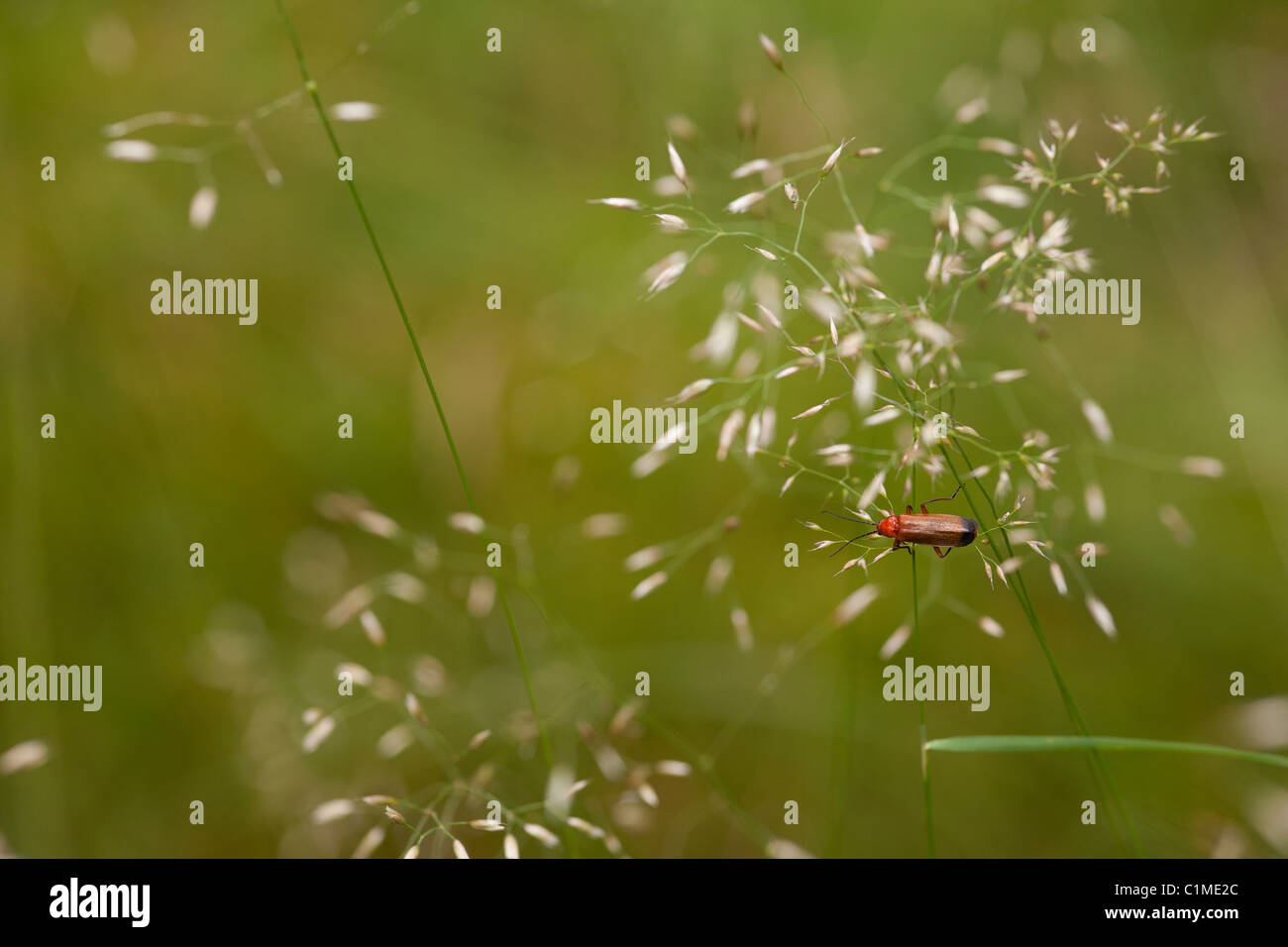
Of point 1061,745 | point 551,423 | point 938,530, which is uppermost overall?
point 551,423

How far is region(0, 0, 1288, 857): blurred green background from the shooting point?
2.83 metres

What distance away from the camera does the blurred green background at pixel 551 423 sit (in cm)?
283

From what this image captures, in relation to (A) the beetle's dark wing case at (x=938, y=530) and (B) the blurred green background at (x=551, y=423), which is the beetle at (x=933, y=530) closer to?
(A) the beetle's dark wing case at (x=938, y=530)

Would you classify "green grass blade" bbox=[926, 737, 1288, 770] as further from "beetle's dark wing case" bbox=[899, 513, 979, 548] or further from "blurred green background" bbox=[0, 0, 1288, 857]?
"blurred green background" bbox=[0, 0, 1288, 857]

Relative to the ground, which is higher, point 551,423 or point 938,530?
point 551,423

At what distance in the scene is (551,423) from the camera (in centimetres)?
309

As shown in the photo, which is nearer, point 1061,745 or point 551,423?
point 1061,745

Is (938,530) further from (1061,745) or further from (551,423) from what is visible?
(551,423)

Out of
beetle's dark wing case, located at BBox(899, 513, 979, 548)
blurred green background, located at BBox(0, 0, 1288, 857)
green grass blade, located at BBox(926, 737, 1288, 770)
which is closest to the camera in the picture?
green grass blade, located at BBox(926, 737, 1288, 770)

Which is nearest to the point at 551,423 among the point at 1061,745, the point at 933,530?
the point at 933,530

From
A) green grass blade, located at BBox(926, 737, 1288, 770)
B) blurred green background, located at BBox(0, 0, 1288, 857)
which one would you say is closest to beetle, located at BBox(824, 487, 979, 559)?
green grass blade, located at BBox(926, 737, 1288, 770)

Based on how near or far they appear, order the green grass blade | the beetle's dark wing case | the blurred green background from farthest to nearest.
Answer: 1. the blurred green background
2. the beetle's dark wing case
3. the green grass blade
